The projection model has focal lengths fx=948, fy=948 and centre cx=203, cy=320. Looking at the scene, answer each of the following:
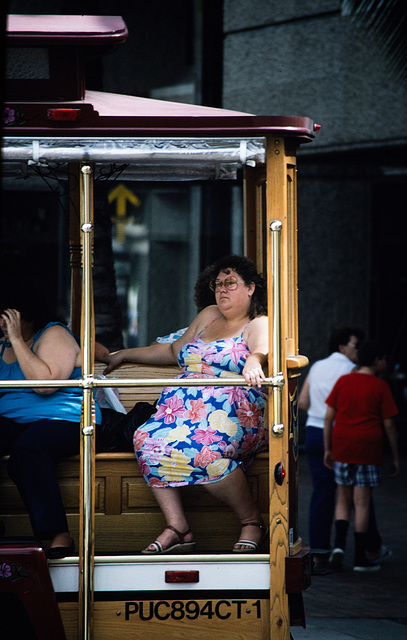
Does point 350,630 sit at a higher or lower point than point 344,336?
lower

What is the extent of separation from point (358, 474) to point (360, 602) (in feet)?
3.41

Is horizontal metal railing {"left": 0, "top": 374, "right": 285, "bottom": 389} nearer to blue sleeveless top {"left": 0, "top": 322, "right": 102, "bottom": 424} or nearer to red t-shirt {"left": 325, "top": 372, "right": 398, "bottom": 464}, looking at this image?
blue sleeveless top {"left": 0, "top": 322, "right": 102, "bottom": 424}

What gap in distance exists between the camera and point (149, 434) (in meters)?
4.44

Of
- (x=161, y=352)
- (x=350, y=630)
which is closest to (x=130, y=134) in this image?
(x=161, y=352)

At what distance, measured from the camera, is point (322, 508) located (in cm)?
719

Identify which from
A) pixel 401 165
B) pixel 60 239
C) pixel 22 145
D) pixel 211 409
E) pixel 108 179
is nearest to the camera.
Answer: pixel 22 145

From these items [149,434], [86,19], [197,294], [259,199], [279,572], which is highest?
[86,19]

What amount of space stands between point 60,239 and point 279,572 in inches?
371

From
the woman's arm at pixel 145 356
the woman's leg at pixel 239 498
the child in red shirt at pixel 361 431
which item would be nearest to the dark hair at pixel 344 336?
the child in red shirt at pixel 361 431

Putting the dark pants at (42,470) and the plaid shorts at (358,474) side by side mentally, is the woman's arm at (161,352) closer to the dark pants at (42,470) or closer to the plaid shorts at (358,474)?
the dark pants at (42,470)

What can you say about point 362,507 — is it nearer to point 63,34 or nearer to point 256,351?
point 256,351

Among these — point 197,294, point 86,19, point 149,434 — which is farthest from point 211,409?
point 86,19

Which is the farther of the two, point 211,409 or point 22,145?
point 211,409

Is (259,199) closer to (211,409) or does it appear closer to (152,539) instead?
(211,409)
